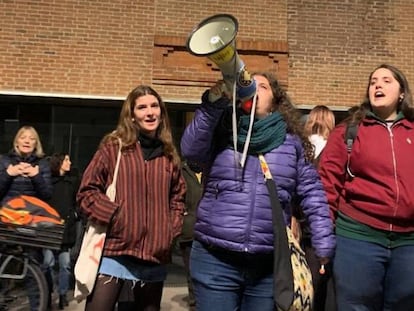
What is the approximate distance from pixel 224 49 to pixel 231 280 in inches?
45.8

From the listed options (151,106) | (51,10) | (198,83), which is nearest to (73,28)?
(51,10)

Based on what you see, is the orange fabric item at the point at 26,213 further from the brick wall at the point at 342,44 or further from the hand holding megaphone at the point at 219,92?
the brick wall at the point at 342,44

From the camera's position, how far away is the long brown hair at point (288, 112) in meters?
3.19

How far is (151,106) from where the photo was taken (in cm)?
377

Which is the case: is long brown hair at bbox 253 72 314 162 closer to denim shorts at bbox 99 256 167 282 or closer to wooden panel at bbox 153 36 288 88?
denim shorts at bbox 99 256 167 282

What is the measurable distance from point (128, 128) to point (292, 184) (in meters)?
1.18

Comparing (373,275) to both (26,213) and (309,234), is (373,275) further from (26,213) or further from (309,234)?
(26,213)

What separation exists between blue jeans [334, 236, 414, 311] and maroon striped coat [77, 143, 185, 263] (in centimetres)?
108

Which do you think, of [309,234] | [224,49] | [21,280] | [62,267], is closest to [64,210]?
[62,267]

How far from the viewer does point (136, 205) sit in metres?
3.52

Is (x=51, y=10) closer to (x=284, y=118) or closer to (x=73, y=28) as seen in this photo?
(x=73, y=28)

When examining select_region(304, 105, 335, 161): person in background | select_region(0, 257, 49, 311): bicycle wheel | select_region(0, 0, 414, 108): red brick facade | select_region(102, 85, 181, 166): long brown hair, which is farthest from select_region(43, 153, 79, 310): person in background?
select_region(304, 105, 335, 161): person in background

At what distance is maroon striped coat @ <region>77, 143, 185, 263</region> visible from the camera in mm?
3447

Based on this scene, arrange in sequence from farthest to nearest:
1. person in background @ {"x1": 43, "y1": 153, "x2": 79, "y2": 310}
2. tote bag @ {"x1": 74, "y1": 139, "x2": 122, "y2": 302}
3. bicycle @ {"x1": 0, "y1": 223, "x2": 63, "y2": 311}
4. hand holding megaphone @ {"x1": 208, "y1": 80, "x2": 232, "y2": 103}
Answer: person in background @ {"x1": 43, "y1": 153, "x2": 79, "y2": 310} → bicycle @ {"x1": 0, "y1": 223, "x2": 63, "y2": 311} → tote bag @ {"x1": 74, "y1": 139, "x2": 122, "y2": 302} → hand holding megaphone @ {"x1": 208, "y1": 80, "x2": 232, "y2": 103}
